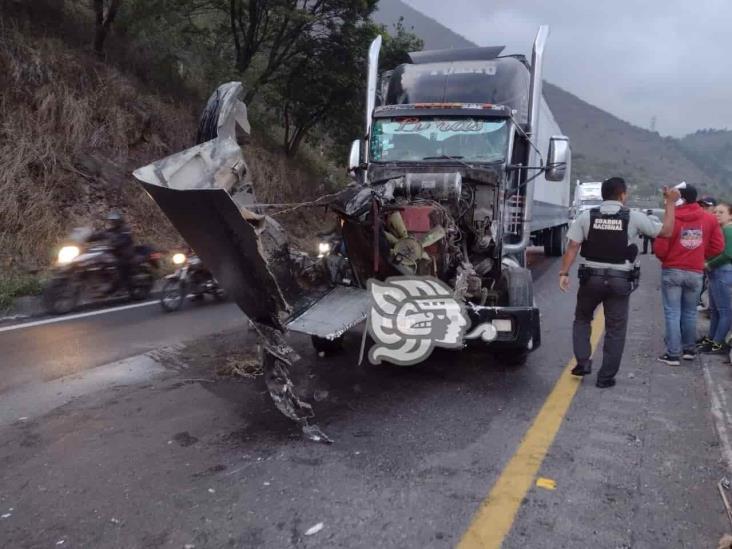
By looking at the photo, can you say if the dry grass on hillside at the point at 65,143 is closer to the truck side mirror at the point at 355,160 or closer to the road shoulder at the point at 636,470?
the truck side mirror at the point at 355,160

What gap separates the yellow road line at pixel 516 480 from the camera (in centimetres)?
296

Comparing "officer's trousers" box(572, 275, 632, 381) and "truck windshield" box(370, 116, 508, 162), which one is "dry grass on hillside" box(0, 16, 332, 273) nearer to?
"truck windshield" box(370, 116, 508, 162)

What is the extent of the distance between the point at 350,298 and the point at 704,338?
3989 mm

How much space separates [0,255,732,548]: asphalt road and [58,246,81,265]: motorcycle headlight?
246 cm

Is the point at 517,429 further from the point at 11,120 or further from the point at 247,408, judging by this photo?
the point at 11,120

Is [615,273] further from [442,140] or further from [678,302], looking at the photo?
[442,140]

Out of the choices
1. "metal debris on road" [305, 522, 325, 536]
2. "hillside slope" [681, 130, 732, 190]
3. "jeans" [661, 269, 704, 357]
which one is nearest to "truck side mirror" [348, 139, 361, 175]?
"jeans" [661, 269, 704, 357]

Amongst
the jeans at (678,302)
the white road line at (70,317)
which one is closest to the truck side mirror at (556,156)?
the jeans at (678,302)

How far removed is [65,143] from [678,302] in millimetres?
11743

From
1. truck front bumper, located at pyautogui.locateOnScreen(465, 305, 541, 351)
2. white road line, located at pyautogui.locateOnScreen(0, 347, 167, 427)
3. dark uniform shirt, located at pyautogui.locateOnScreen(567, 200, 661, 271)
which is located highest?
dark uniform shirt, located at pyautogui.locateOnScreen(567, 200, 661, 271)

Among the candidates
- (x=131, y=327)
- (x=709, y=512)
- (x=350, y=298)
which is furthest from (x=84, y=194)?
(x=709, y=512)

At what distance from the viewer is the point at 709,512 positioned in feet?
10.4

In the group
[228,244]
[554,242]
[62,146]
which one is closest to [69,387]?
[228,244]

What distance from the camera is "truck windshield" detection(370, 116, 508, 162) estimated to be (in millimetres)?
7277
